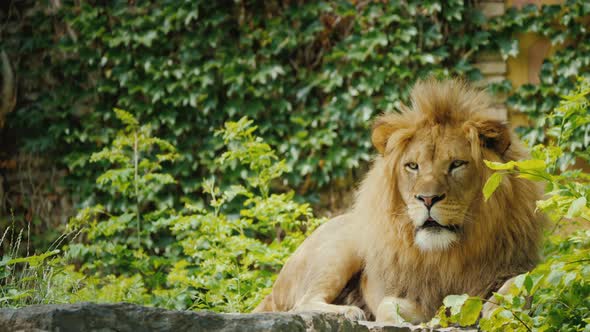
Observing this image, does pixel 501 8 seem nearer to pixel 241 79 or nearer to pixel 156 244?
pixel 241 79

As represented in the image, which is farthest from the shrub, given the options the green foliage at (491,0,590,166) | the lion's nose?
the green foliage at (491,0,590,166)

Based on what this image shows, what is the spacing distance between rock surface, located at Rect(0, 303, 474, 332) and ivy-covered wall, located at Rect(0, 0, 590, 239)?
15.0ft

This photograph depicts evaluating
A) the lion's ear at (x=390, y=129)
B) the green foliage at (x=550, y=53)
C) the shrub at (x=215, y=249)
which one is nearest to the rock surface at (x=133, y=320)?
the lion's ear at (x=390, y=129)

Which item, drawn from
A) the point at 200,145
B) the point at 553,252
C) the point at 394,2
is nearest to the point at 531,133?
the point at 394,2

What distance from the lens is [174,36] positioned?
743 cm

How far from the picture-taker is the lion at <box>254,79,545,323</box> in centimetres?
311

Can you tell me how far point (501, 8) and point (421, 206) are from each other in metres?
4.28

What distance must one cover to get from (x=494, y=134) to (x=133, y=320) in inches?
69.6

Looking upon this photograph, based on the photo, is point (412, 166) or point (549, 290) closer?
point (549, 290)

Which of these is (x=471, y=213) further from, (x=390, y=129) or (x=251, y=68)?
(x=251, y=68)

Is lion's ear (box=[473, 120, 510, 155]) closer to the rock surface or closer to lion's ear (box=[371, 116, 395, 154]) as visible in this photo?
lion's ear (box=[371, 116, 395, 154])

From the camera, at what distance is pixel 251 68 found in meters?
7.16

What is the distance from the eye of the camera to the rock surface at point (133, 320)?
1975 mm

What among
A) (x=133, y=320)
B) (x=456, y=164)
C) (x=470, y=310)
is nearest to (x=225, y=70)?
(x=456, y=164)
